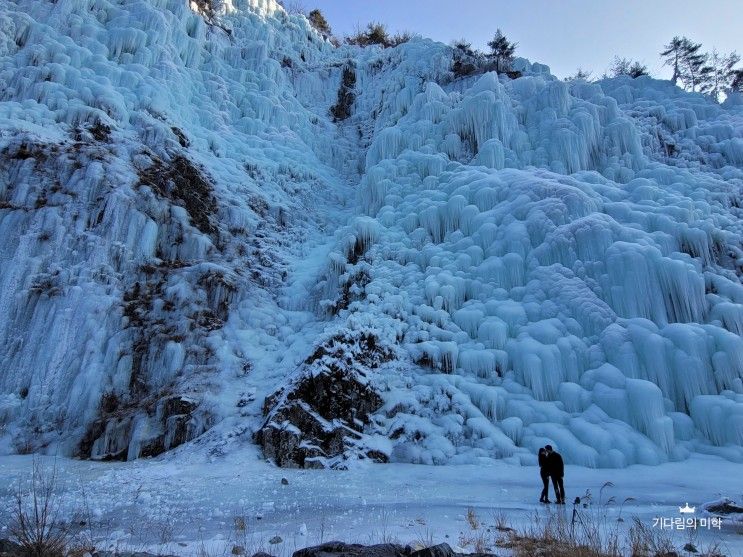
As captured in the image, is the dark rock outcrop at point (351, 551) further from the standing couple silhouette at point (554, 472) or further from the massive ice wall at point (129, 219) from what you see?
the massive ice wall at point (129, 219)

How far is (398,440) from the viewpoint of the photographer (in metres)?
9.44

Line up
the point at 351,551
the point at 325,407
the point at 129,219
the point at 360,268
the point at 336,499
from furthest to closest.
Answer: the point at 360,268 < the point at 129,219 < the point at 325,407 < the point at 336,499 < the point at 351,551

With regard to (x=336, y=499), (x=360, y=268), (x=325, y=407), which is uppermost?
(x=360, y=268)

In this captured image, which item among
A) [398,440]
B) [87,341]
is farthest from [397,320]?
[87,341]

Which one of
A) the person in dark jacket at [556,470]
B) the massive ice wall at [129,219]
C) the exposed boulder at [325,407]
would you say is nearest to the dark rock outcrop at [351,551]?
the person in dark jacket at [556,470]

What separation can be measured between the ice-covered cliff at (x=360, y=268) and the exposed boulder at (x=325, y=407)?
5 cm

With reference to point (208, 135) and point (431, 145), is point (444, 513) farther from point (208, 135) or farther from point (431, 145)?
point (208, 135)

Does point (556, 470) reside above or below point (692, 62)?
below

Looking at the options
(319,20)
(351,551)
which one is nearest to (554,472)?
(351,551)

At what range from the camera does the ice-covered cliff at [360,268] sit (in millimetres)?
9391

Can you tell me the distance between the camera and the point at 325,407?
9.73 metres

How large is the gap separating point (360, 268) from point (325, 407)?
4801 mm

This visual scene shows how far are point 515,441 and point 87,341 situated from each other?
9710 mm

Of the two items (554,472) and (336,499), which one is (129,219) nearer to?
(336,499)
